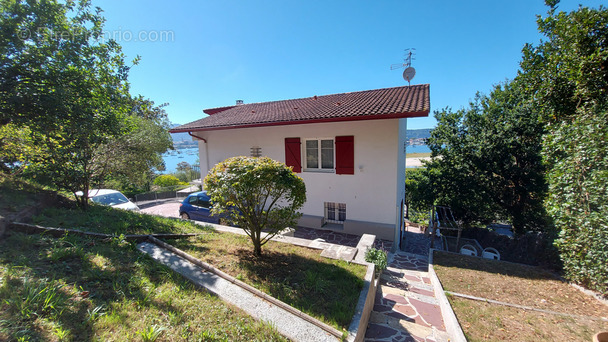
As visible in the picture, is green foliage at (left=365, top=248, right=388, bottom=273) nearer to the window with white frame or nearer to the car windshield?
the window with white frame

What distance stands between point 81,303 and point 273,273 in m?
2.36

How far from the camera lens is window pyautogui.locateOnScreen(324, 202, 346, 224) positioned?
8.77 meters

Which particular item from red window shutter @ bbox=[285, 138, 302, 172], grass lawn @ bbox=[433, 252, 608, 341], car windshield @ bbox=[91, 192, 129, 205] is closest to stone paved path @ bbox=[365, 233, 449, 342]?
grass lawn @ bbox=[433, 252, 608, 341]

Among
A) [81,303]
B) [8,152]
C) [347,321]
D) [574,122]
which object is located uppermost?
[574,122]

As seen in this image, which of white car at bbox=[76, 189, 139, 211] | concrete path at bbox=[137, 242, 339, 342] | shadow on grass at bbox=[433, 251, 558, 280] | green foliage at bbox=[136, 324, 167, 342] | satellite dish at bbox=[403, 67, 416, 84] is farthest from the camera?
satellite dish at bbox=[403, 67, 416, 84]

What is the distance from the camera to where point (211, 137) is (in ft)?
35.4

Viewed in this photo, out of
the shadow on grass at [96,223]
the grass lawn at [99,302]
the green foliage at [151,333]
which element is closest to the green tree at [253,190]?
the grass lawn at [99,302]

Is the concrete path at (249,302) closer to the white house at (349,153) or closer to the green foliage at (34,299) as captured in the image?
the green foliage at (34,299)

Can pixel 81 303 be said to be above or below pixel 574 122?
below

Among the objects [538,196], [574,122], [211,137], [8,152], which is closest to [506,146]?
[538,196]

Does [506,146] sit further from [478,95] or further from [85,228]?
[85,228]

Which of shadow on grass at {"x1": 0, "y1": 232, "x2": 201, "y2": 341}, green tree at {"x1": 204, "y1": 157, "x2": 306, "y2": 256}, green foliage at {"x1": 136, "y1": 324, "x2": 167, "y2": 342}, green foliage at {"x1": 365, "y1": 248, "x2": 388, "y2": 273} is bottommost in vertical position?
green foliage at {"x1": 365, "y1": 248, "x2": 388, "y2": 273}

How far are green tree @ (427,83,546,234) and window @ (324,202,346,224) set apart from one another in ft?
17.0

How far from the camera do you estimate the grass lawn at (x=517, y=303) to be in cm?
330
